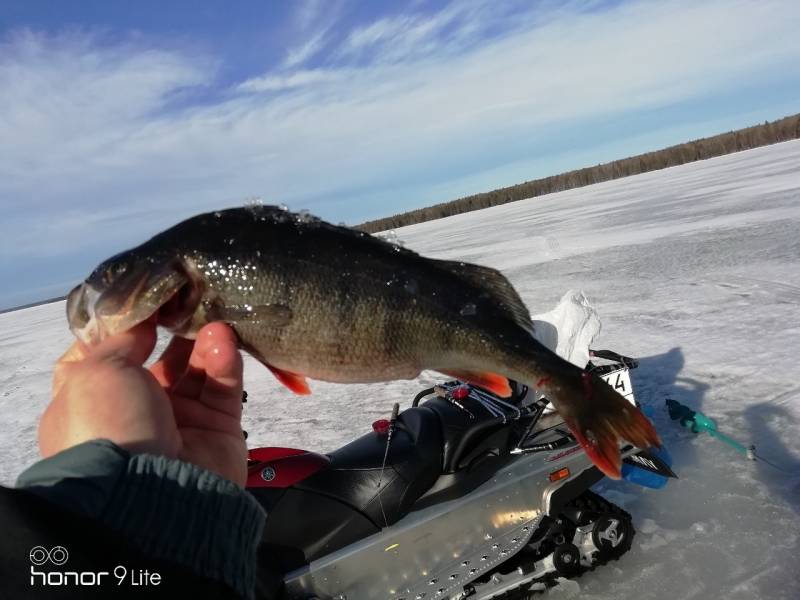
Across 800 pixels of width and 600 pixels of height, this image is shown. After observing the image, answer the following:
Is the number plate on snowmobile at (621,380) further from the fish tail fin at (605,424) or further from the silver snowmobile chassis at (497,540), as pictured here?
the fish tail fin at (605,424)

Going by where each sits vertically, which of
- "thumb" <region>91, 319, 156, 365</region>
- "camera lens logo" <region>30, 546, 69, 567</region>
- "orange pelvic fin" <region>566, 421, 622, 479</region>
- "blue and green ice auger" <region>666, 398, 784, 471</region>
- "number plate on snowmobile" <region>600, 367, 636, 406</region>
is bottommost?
"blue and green ice auger" <region>666, 398, 784, 471</region>

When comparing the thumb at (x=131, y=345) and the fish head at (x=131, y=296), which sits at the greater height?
the fish head at (x=131, y=296)

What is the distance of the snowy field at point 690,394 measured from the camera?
→ 288cm

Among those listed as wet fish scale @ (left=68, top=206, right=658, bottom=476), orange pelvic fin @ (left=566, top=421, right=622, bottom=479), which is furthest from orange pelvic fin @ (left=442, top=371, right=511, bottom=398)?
orange pelvic fin @ (left=566, top=421, right=622, bottom=479)

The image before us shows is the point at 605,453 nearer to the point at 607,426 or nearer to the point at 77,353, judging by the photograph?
the point at 607,426

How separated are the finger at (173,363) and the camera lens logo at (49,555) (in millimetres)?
1059

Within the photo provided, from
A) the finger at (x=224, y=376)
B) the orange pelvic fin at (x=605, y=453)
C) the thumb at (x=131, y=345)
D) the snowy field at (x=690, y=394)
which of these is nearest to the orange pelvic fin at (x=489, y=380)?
the orange pelvic fin at (x=605, y=453)

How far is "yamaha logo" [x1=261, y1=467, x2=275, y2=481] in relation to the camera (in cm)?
267

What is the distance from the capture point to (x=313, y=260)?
175 centimetres

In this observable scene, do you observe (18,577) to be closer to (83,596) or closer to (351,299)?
(83,596)

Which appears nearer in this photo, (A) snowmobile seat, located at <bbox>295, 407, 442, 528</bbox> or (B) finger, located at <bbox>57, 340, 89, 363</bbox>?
(B) finger, located at <bbox>57, 340, 89, 363</bbox>

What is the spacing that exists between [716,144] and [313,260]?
49.0 metres

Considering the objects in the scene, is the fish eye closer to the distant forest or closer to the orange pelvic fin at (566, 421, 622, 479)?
Result: the orange pelvic fin at (566, 421, 622, 479)

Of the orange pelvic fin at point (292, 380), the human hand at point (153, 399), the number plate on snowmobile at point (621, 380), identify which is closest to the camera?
the human hand at point (153, 399)
